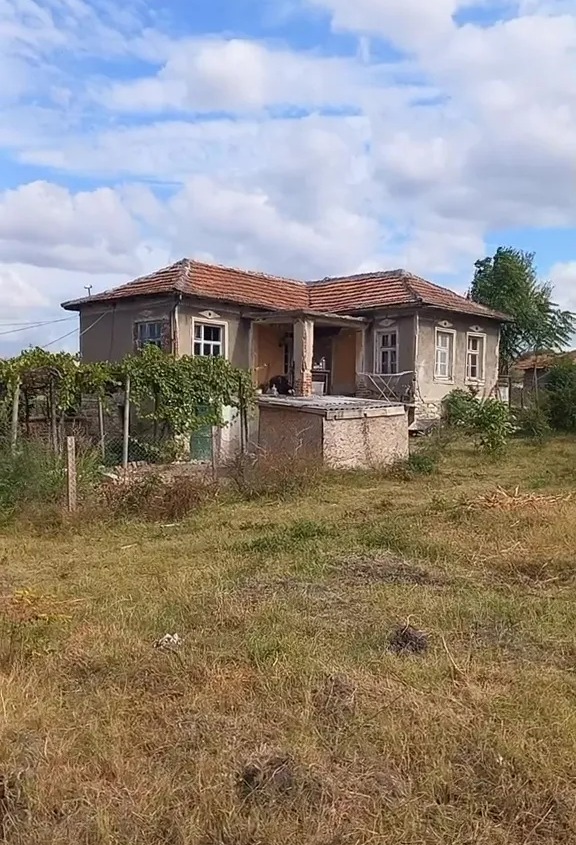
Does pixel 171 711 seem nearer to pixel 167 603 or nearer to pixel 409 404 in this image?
pixel 167 603

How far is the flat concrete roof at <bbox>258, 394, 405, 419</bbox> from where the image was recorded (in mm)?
15039

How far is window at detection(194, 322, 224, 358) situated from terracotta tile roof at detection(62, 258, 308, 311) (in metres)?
0.91

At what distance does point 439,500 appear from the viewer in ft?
36.6

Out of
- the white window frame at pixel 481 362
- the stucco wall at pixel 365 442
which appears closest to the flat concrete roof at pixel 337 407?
the stucco wall at pixel 365 442

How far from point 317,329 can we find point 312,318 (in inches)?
142

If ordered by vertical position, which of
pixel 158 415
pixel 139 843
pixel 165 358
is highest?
pixel 165 358

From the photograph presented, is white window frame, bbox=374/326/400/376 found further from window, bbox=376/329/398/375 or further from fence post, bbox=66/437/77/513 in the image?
fence post, bbox=66/437/77/513

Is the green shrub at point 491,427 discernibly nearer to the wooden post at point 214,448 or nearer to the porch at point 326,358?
the porch at point 326,358

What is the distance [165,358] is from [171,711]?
1056cm

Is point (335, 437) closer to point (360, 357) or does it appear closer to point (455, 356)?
point (360, 357)

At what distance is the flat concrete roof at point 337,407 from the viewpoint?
15.0 meters

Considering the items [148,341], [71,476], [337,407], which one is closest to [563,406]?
[337,407]

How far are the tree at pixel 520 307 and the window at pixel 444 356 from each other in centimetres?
1030

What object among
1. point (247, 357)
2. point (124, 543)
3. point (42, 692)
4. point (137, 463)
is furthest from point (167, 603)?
point (247, 357)
